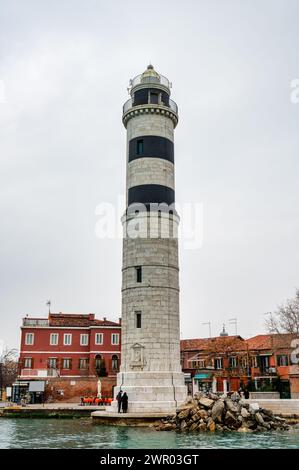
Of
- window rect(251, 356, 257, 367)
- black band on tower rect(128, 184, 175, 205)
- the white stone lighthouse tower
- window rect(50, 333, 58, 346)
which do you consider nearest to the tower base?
the white stone lighthouse tower

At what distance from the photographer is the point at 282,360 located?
41.3m

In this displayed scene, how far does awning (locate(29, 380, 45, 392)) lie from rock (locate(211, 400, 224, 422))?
58.0 ft

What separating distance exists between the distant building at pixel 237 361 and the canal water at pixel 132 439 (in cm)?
1671

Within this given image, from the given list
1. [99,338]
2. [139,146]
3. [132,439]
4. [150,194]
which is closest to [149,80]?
[139,146]

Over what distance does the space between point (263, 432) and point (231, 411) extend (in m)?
1.60

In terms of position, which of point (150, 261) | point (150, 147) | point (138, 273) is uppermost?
point (150, 147)

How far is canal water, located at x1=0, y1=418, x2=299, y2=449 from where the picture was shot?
555 inches

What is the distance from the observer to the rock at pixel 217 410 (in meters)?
18.5

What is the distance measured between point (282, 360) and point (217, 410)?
24.5m

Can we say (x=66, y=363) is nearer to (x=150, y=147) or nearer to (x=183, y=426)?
(x=150, y=147)

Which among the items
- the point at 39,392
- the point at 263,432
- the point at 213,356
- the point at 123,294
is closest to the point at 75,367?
the point at 39,392

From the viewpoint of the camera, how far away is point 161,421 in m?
19.8

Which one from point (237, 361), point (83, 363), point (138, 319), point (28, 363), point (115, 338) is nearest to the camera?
point (138, 319)

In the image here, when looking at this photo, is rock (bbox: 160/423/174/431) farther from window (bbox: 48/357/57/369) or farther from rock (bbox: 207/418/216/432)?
window (bbox: 48/357/57/369)
